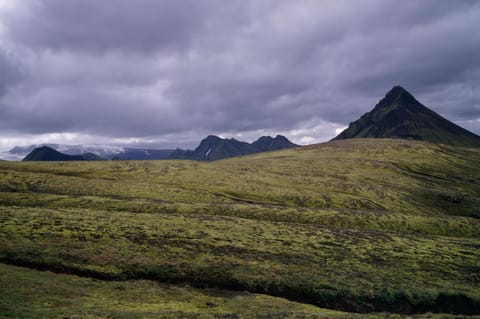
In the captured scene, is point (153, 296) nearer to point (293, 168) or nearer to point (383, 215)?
point (383, 215)

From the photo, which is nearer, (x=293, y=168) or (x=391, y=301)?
(x=391, y=301)

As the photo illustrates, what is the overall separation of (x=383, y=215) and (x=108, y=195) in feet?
253

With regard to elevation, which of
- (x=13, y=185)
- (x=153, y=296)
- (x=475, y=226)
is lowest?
(x=475, y=226)

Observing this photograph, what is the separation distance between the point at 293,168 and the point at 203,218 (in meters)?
105

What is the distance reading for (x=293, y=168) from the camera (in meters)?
158

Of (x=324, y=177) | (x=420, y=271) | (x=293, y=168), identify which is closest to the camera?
(x=420, y=271)

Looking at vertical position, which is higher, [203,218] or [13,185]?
[13,185]

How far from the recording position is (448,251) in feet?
170

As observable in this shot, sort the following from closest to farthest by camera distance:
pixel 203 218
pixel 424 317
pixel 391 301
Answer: pixel 424 317 < pixel 391 301 < pixel 203 218

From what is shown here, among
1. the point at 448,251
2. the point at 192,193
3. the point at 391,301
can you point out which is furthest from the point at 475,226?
the point at 192,193

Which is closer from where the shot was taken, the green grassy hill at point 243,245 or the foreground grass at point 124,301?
the foreground grass at point 124,301

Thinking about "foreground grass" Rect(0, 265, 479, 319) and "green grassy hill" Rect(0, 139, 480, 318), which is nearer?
"foreground grass" Rect(0, 265, 479, 319)

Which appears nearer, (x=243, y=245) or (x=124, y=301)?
(x=124, y=301)

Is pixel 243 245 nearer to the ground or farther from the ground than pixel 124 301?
nearer to the ground
